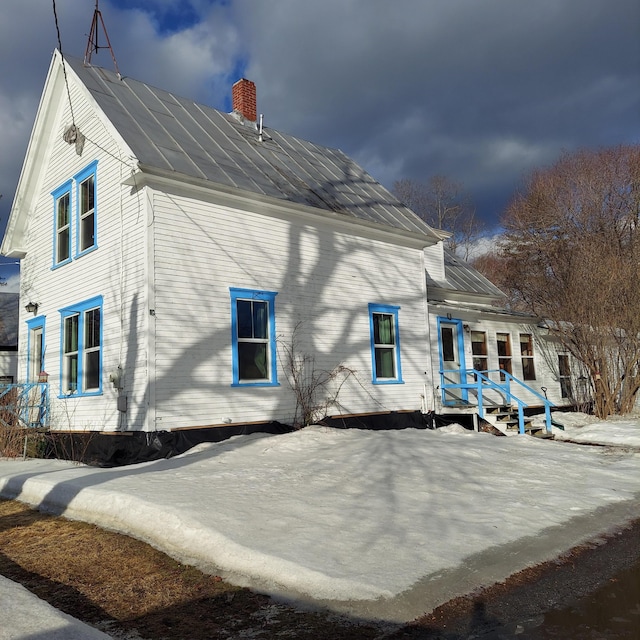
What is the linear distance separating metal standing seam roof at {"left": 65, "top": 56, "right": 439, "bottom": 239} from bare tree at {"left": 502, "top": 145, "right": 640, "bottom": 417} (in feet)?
19.3

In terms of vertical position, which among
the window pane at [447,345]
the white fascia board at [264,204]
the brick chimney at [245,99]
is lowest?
the window pane at [447,345]

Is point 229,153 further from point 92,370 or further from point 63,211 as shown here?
point 92,370

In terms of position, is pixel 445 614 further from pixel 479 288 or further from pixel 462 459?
pixel 479 288

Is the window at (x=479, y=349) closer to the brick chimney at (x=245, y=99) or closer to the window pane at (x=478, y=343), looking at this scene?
the window pane at (x=478, y=343)

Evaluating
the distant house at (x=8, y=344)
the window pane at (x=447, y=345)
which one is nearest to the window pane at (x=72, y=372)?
the window pane at (x=447, y=345)

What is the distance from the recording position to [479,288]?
21891mm

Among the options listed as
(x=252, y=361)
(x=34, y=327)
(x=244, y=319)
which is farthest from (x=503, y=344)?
(x=34, y=327)

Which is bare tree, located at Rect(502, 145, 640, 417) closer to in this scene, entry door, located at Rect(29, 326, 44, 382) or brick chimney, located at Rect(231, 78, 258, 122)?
brick chimney, located at Rect(231, 78, 258, 122)

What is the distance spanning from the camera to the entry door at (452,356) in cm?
1665

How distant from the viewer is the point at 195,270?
1138 centimetres

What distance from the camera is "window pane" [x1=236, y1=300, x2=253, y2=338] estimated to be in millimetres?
12031

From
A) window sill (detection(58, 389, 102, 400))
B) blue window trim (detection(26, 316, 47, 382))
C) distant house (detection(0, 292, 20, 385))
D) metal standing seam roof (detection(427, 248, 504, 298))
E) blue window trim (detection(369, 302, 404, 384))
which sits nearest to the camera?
window sill (detection(58, 389, 102, 400))

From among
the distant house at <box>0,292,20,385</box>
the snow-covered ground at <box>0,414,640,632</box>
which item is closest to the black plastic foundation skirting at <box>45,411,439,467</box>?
the snow-covered ground at <box>0,414,640,632</box>

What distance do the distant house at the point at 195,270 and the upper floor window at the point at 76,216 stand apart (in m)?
0.05
